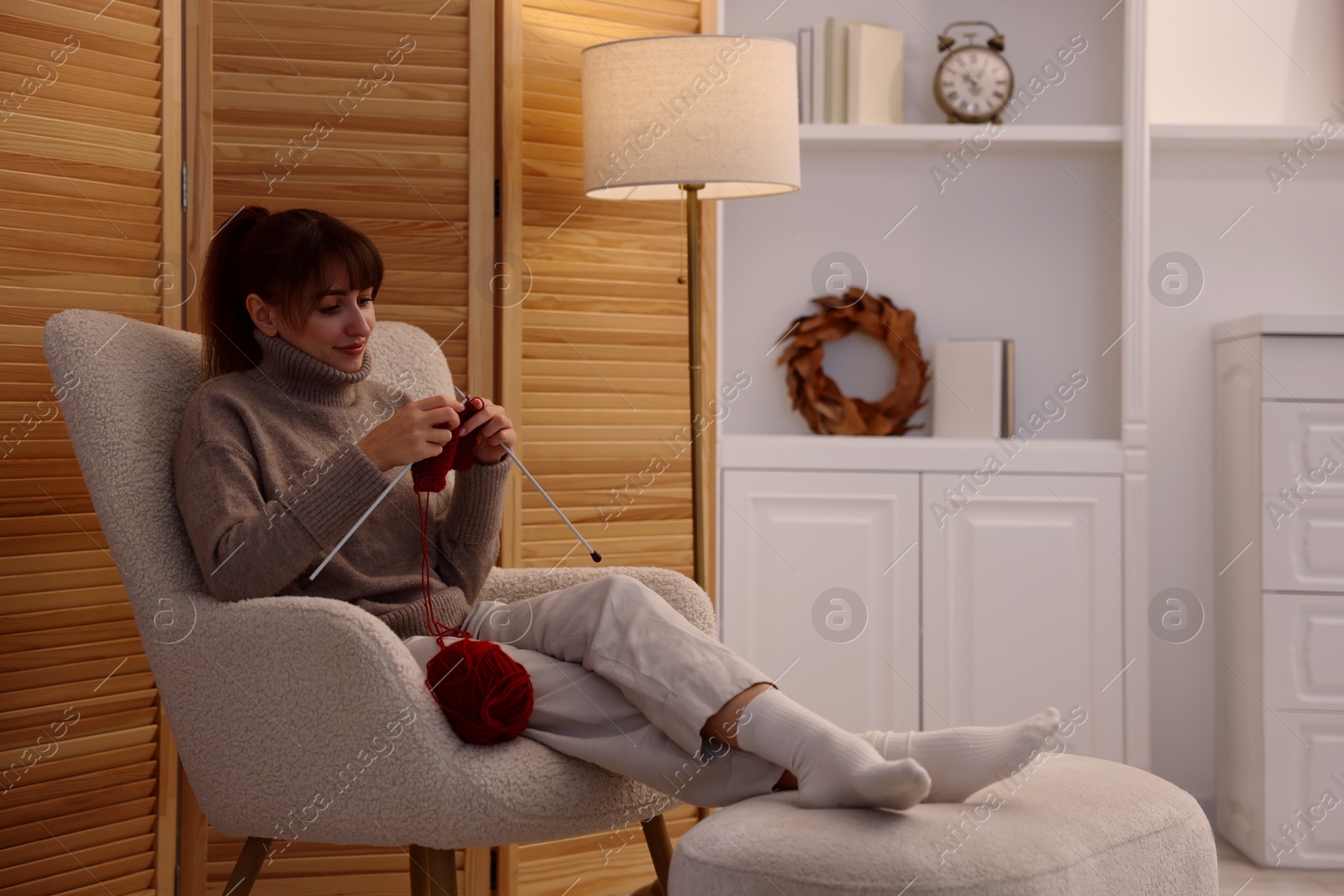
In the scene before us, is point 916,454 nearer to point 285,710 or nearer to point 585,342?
point 585,342

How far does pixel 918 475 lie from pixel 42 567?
1542 millimetres

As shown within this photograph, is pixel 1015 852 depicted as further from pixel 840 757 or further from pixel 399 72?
pixel 399 72

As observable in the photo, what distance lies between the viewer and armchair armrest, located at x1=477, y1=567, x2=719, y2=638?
1.57 metres

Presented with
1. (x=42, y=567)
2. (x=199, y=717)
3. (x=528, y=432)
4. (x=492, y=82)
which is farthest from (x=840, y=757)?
(x=492, y=82)

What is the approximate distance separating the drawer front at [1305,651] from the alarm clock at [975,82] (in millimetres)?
1135

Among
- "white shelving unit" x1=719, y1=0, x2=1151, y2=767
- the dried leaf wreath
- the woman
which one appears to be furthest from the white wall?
the woman

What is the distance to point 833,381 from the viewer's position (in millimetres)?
2549

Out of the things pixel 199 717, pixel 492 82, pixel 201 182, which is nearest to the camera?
pixel 199 717

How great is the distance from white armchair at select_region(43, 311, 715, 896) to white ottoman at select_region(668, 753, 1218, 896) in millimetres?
234

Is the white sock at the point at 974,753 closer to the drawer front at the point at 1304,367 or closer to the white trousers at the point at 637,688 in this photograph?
Answer: the white trousers at the point at 637,688

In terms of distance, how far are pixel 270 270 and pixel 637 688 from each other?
2.40ft

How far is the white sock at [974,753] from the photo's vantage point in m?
1.14

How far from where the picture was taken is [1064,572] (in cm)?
231

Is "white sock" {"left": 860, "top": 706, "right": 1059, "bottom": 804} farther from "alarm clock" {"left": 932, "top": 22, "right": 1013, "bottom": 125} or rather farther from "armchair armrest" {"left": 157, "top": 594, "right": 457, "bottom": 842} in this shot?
"alarm clock" {"left": 932, "top": 22, "right": 1013, "bottom": 125}
